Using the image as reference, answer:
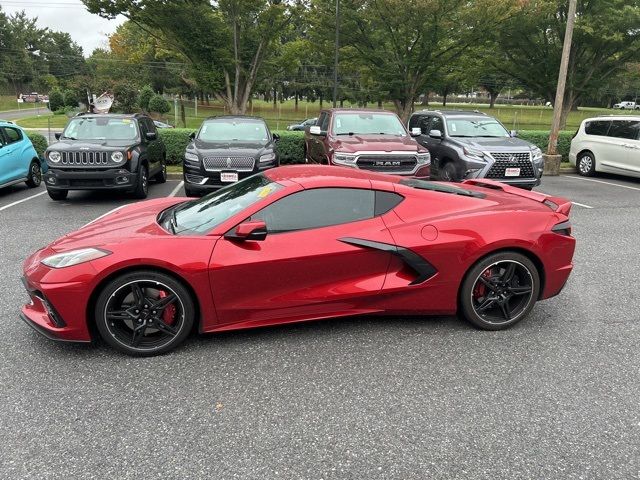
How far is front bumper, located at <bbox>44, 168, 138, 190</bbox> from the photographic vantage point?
888cm

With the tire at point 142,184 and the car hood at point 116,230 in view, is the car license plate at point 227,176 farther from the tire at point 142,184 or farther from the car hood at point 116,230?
the car hood at point 116,230

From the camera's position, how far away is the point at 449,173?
10445 mm

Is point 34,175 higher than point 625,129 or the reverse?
the reverse

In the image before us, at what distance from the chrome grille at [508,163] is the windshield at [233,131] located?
4.49 m

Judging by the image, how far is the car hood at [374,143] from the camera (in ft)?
29.4

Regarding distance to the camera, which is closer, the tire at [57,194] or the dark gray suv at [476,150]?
the tire at [57,194]

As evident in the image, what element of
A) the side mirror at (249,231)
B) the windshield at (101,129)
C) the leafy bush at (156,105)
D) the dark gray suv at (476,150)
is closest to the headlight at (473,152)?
the dark gray suv at (476,150)

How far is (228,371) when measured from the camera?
3381 mm

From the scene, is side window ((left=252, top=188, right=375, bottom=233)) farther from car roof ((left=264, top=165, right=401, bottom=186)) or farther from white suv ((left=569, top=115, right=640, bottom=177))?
white suv ((left=569, top=115, right=640, bottom=177))

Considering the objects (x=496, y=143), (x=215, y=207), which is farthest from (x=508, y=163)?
(x=215, y=207)

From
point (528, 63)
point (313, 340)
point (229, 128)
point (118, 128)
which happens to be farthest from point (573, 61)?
point (313, 340)

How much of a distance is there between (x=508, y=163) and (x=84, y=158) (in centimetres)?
787

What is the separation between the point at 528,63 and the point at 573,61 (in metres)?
2.09

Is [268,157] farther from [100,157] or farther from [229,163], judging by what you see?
[100,157]
